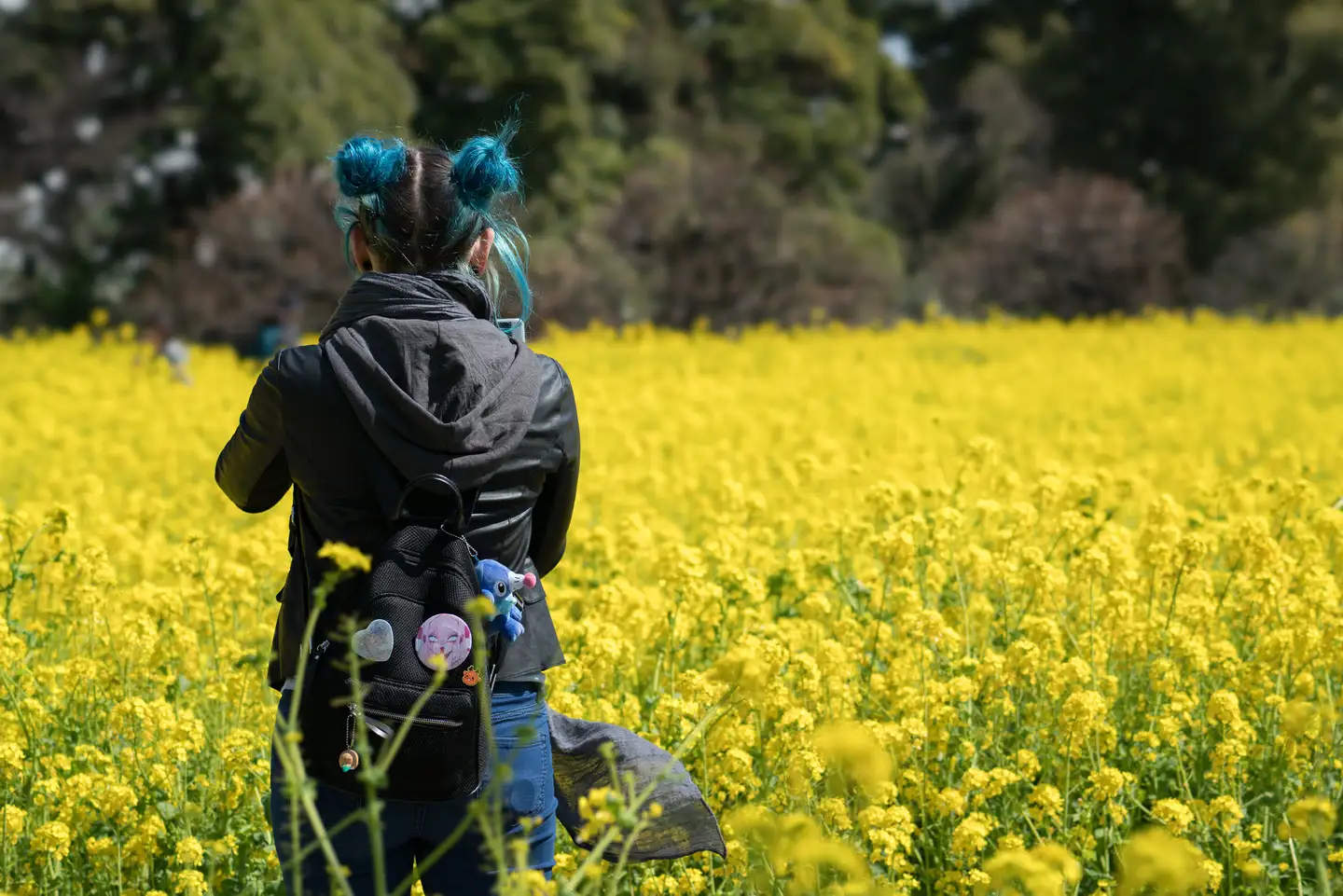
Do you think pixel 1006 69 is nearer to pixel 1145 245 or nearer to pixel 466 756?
pixel 1145 245

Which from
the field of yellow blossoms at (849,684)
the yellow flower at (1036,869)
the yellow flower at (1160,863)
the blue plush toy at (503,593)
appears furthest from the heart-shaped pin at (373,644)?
the yellow flower at (1160,863)

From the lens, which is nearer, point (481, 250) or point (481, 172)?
point (481, 172)

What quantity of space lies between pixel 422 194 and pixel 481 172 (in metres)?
0.10

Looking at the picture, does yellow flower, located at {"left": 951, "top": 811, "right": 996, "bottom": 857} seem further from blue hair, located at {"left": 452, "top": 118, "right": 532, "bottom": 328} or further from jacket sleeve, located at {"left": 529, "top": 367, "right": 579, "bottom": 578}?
blue hair, located at {"left": 452, "top": 118, "right": 532, "bottom": 328}

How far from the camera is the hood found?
2.23 meters

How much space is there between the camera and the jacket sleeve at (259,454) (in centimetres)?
229

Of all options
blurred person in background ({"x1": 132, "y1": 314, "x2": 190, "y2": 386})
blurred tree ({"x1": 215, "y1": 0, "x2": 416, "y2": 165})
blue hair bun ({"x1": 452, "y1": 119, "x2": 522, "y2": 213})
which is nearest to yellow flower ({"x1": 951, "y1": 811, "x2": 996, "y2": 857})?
blue hair bun ({"x1": 452, "y1": 119, "x2": 522, "y2": 213})

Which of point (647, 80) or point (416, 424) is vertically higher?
point (647, 80)

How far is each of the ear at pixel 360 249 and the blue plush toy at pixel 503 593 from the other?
1.76 feet

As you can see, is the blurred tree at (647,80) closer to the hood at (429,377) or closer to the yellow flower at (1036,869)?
the hood at (429,377)

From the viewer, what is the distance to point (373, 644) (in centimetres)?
215

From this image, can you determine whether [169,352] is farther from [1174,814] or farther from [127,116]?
[127,116]

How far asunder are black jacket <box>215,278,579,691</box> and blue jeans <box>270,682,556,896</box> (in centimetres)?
8

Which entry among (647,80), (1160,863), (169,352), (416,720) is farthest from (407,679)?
(647,80)
